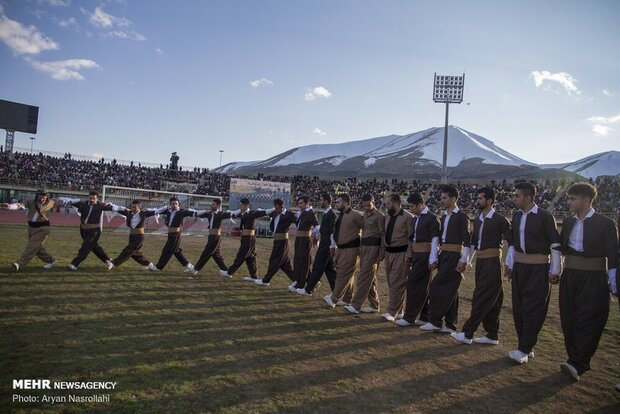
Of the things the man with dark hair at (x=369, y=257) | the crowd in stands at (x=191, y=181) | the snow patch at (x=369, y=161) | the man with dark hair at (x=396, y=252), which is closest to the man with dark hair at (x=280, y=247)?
the man with dark hair at (x=369, y=257)

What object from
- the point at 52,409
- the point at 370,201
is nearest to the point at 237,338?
the point at 52,409

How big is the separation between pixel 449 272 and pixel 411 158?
77.4 meters

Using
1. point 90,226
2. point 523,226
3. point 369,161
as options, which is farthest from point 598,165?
point 90,226

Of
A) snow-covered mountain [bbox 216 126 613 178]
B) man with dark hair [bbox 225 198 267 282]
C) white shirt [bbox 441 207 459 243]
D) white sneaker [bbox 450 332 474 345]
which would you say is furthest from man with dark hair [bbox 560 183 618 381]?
snow-covered mountain [bbox 216 126 613 178]

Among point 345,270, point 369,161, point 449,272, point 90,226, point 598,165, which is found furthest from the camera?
point 369,161

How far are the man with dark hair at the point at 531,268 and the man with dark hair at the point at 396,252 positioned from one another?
74.9 inches

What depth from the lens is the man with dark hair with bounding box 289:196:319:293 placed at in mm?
9359

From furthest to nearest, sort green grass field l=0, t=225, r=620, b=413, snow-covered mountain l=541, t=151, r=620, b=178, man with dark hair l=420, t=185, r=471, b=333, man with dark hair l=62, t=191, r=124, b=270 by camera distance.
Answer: snow-covered mountain l=541, t=151, r=620, b=178, man with dark hair l=62, t=191, r=124, b=270, man with dark hair l=420, t=185, r=471, b=333, green grass field l=0, t=225, r=620, b=413

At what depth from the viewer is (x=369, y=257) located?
24.4 feet

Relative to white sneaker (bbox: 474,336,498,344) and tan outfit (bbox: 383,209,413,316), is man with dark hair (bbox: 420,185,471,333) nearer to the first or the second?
white sneaker (bbox: 474,336,498,344)

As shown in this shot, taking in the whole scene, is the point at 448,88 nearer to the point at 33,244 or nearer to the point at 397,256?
the point at 397,256

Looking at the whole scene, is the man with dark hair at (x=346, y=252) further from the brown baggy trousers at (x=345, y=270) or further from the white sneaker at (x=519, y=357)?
the white sneaker at (x=519, y=357)

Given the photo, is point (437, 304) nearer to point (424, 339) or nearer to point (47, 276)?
point (424, 339)

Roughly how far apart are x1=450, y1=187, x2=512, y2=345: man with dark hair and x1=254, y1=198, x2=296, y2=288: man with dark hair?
182 inches
